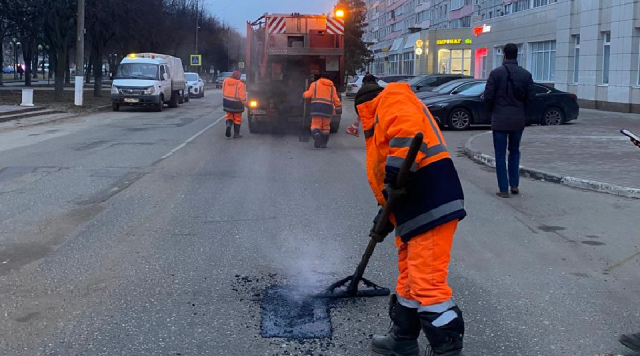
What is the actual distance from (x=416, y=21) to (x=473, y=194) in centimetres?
7382

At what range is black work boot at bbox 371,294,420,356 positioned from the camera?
3.87 meters

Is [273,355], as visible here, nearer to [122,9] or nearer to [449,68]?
[122,9]

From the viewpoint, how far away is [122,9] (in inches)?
1308

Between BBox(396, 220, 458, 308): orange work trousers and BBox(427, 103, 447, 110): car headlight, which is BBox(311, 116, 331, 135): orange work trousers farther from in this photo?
BBox(396, 220, 458, 308): orange work trousers

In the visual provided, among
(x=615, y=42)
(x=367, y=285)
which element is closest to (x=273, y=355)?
(x=367, y=285)

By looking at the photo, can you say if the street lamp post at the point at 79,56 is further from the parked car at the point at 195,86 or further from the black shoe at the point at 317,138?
the black shoe at the point at 317,138

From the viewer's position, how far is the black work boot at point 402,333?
12.7 feet

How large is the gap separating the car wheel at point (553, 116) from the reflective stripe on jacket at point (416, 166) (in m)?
17.2

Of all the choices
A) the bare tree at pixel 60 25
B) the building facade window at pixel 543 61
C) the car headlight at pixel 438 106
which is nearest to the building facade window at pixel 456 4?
the building facade window at pixel 543 61

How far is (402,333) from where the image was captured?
154 inches

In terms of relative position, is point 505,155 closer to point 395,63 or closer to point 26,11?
point 26,11

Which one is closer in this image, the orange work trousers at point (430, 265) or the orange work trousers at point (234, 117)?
the orange work trousers at point (430, 265)

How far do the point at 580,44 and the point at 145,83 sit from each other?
18.3m

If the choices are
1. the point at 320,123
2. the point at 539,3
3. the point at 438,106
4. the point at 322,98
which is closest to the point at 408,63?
the point at 539,3
